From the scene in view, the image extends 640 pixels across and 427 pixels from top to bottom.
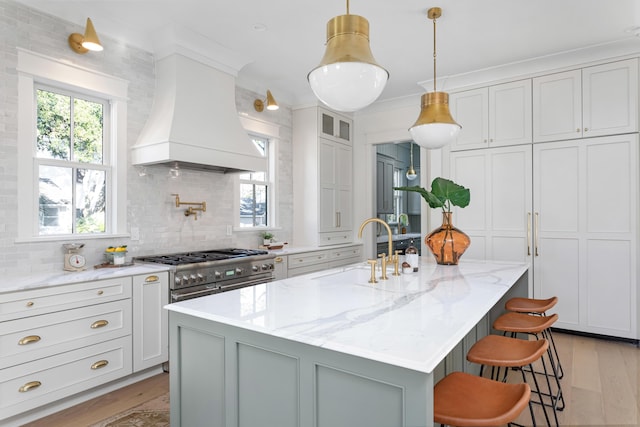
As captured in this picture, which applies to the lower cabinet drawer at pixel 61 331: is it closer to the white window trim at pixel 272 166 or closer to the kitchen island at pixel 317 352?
the kitchen island at pixel 317 352

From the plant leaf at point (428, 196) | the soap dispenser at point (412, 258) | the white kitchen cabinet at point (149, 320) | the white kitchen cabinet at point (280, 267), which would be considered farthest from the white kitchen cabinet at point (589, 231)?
the white kitchen cabinet at point (149, 320)

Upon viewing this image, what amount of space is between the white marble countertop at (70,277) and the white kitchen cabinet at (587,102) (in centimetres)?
402

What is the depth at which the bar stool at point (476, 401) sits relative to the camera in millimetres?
1260

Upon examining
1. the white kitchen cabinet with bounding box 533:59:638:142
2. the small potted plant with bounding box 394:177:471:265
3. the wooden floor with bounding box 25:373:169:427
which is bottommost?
the wooden floor with bounding box 25:373:169:427

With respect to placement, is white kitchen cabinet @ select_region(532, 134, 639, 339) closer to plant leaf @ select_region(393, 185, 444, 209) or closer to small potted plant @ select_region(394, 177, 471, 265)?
small potted plant @ select_region(394, 177, 471, 265)

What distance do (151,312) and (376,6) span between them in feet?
9.71

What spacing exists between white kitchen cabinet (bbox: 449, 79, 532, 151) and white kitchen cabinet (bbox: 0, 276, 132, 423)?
12.7 ft

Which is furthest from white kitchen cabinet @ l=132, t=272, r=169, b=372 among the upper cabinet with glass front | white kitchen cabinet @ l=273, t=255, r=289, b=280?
the upper cabinet with glass front

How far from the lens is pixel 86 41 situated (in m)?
2.80

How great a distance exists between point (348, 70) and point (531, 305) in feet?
6.97

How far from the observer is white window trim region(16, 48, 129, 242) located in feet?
9.08

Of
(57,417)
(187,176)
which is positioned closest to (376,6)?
(187,176)

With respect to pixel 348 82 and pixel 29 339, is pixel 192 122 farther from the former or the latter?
pixel 348 82

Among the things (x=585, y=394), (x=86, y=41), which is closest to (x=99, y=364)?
(x=86, y=41)
